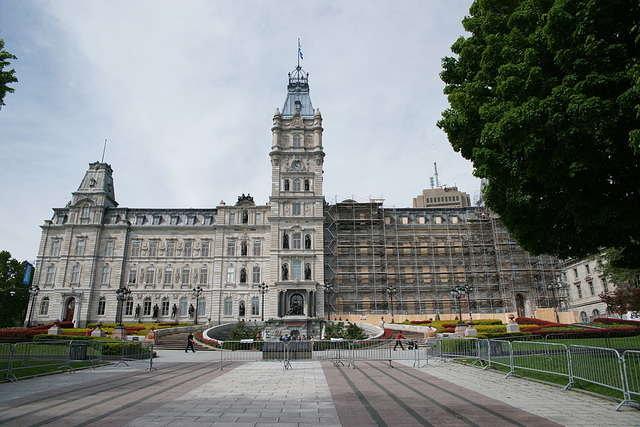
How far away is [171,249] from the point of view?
56.8 metres

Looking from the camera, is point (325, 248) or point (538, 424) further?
point (325, 248)

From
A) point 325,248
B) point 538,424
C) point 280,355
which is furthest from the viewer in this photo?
point 325,248

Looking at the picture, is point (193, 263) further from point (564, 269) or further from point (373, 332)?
point (564, 269)

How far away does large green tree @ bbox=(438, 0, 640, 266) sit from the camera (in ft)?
36.6

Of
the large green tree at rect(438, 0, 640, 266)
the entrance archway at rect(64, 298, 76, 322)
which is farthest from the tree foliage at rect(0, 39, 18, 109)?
the entrance archway at rect(64, 298, 76, 322)

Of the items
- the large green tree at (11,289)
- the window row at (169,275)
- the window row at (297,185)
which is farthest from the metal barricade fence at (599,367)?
the large green tree at (11,289)

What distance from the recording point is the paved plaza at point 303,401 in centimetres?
812

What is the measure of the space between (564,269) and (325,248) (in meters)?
36.8

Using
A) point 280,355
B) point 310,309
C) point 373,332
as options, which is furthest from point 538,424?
point 310,309

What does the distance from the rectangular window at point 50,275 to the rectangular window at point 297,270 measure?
32425 mm

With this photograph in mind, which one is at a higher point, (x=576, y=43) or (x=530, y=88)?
(x=576, y=43)

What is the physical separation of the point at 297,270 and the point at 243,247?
915 cm

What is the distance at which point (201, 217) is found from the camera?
193 ft

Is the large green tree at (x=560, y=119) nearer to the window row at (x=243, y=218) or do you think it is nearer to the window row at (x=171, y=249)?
the window row at (x=243, y=218)
